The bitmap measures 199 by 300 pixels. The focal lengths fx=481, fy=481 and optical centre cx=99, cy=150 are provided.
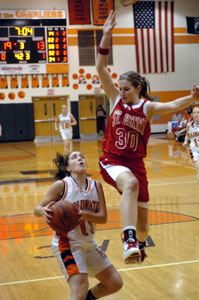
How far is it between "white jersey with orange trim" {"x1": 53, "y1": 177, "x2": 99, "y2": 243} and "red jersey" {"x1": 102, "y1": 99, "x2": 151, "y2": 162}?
0.70m

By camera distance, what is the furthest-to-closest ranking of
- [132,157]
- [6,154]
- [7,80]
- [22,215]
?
[7,80] < [6,154] < [22,215] < [132,157]

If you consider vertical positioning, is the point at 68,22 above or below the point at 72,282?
above

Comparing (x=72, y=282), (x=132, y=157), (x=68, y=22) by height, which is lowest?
(x=72, y=282)

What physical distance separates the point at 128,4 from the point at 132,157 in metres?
20.5

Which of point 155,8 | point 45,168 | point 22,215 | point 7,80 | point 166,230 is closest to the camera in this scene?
point 166,230

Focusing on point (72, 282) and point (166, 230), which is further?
point (166, 230)

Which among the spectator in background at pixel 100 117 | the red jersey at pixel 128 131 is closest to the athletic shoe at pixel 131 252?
the red jersey at pixel 128 131

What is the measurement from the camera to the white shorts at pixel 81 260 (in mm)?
Result: 3488

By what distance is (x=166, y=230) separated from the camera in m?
6.63

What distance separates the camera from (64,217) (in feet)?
11.2

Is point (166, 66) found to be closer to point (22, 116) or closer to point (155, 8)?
point (155, 8)

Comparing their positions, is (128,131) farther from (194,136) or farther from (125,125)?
(194,136)

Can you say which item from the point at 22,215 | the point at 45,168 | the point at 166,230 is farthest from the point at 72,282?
the point at 45,168

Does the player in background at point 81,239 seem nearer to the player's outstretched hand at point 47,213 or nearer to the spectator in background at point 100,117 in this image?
the player's outstretched hand at point 47,213
